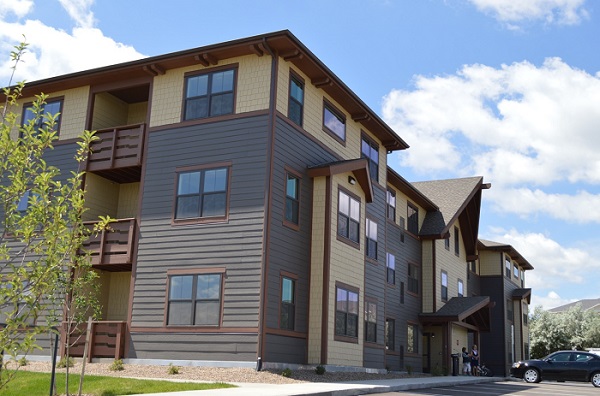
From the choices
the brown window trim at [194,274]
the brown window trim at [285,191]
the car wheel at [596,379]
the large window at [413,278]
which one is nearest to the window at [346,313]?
the brown window trim at [285,191]

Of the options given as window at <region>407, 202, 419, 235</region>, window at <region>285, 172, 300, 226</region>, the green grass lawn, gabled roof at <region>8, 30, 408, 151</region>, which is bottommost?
the green grass lawn

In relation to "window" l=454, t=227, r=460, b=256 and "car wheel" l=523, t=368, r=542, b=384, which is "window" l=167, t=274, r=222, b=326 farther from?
"window" l=454, t=227, r=460, b=256

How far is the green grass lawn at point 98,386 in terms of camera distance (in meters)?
14.1

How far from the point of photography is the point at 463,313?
34.5 meters

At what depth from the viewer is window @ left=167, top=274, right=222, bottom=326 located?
20.0 m

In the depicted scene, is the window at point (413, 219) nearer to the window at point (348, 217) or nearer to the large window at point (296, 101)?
the window at point (348, 217)

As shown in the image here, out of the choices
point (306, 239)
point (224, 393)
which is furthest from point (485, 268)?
point (224, 393)

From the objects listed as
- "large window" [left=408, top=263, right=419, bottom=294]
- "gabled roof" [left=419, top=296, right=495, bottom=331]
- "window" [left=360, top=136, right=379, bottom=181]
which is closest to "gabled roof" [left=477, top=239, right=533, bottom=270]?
"gabled roof" [left=419, top=296, right=495, bottom=331]

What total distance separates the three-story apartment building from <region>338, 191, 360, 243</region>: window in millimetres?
74

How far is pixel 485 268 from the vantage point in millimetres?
48562

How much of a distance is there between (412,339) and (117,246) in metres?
18.2

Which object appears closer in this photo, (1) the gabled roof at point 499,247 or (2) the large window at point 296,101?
(2) the large window at point 296,101

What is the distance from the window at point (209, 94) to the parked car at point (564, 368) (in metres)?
19.8

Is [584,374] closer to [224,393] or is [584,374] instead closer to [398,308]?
[398,308]
